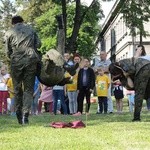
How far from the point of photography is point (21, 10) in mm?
45000

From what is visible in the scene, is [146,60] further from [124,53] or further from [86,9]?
[124,53]

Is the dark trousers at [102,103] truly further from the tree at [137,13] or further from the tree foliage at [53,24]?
the tree foliage at [53,24]

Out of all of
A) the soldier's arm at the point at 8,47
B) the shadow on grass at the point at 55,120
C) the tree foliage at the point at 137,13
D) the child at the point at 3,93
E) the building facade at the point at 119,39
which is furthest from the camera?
the building facade at the point at 119,39

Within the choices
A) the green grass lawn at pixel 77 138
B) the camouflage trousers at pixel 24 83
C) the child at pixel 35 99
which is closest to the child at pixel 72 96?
the child at pixel 35 99

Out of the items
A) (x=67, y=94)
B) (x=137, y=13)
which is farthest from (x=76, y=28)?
(x=67, y=94)

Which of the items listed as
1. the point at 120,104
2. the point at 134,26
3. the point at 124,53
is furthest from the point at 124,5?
the point at 124,53

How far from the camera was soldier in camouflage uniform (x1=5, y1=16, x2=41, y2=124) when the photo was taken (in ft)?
33.0

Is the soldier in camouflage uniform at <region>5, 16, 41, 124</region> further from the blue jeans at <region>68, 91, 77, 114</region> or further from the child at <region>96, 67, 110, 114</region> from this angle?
the child at <region>96, 67, 110, 114</region>

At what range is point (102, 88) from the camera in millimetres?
Answer: 16219

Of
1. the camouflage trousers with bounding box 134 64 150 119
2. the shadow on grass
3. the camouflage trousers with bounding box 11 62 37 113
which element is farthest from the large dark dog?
the camouflage trousers with bounding box 11 62 37 113

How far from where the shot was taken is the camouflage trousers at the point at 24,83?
1012cm

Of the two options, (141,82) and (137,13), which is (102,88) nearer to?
(141,82)

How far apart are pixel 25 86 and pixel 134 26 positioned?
835 inches

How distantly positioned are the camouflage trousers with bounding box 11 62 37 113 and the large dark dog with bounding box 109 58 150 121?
1906mm
